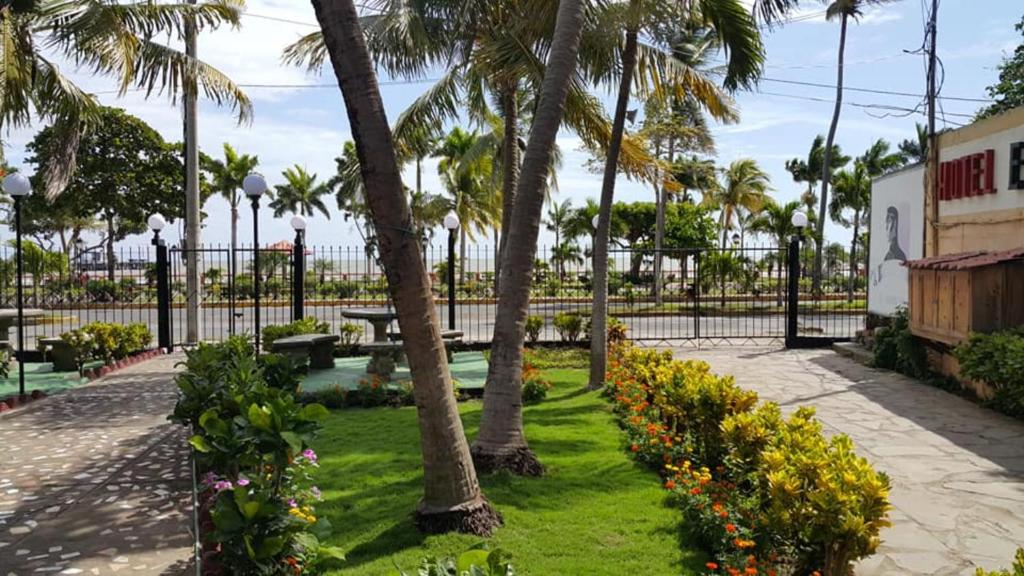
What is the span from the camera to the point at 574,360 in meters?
12.7

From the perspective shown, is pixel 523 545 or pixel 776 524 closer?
pixel 776 524

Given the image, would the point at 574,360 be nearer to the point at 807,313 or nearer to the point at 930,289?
the point at 930,289

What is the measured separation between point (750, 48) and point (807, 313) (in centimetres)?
1672

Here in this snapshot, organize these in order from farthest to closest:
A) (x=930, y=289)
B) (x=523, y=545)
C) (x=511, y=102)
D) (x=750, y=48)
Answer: (x=511, y=102), (x=930, y=289), (x=750, y=48), (x=523, y=545)

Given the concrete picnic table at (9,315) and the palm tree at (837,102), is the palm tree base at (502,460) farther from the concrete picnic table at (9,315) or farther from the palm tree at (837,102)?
the palm tree at (837,102)

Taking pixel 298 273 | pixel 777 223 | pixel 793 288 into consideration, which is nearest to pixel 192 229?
pixel 298 273

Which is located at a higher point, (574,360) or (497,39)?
(497,39)

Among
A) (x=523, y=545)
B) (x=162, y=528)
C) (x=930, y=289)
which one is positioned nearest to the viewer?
(x=523, y=545)

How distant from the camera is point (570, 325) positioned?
1416 centimetres

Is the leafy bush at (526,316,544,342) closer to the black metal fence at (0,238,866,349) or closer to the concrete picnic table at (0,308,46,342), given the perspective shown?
the black metal fence at (0,238,866,349)

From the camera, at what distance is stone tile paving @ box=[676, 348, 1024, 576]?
4.63m

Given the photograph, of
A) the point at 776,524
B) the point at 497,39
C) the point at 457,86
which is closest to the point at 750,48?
the point at 497,39

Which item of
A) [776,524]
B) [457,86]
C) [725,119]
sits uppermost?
[457,86]

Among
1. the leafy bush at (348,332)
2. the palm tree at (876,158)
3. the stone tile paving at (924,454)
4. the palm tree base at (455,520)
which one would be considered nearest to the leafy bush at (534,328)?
the leafy bush at (348,332)
